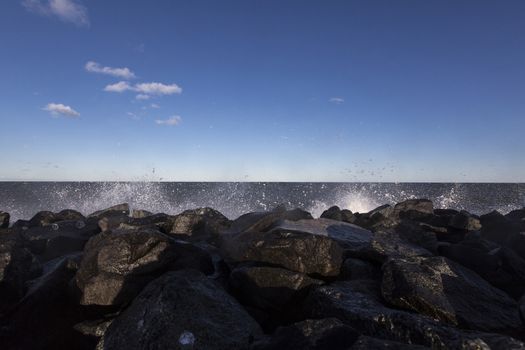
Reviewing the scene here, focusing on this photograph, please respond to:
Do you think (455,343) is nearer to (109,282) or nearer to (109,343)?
(109,343)

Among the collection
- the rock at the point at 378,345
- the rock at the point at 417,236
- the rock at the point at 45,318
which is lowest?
the rock at the point at 45,318

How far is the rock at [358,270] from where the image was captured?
5224mm

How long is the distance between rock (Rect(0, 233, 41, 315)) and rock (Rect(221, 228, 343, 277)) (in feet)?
9.97

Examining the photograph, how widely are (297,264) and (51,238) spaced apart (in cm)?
592

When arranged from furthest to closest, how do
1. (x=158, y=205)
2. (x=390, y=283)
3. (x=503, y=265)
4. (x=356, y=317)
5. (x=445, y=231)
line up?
(x=158, y=205)
(x=445, y=231)
(x=503, y=265)
(x=390, y=283)
(x=356, y=317)

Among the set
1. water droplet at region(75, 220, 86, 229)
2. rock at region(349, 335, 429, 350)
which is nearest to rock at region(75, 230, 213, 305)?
rock at region(349, 335, 429, 350)

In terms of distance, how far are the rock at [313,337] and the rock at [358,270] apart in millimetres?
2136

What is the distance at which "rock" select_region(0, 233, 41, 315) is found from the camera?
209 inches

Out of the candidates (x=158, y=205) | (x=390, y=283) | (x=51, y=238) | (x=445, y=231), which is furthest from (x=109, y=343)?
(x=158, y=205)

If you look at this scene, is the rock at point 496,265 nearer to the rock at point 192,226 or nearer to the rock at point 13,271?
the rock at point 192,226

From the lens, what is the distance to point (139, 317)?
3822mm

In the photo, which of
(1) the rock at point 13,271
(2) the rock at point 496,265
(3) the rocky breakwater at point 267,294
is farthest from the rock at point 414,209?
(1) the rock at point 13,271

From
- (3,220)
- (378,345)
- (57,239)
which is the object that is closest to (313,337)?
(378,345)

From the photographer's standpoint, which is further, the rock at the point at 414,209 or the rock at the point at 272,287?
the rock at the point at 414,209
